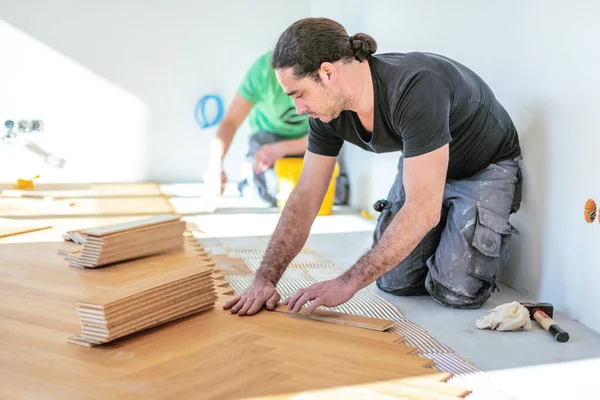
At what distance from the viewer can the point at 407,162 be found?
255 cm

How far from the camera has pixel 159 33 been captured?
23.5ft

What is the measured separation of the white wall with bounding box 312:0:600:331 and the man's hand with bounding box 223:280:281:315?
1295mm

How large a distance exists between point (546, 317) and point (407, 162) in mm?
914

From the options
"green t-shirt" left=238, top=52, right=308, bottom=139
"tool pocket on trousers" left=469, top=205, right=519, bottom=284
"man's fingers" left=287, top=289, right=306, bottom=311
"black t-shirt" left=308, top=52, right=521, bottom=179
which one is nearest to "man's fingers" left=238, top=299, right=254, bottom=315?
"man's fingers" left=287, top=289, right=306, bottom=311

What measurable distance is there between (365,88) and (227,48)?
15.9 ft

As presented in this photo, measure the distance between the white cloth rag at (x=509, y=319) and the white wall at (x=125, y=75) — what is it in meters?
4.82

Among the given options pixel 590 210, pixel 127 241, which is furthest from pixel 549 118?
pixel 127 241

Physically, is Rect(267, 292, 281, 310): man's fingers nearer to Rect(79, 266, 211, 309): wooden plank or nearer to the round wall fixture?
Rect(79, 266, 211, 309): wooden plank

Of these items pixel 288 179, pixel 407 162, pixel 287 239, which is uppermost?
pixel 407 162

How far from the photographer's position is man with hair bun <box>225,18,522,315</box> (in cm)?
253

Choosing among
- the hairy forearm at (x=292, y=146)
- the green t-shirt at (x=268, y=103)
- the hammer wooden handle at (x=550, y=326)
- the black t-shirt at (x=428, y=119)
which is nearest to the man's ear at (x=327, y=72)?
the black t-shirt at (x=428, y=119)

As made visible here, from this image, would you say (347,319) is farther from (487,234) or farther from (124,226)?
(124,226)

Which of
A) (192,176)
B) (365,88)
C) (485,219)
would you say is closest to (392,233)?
(365,88)

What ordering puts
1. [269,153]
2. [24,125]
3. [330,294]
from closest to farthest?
[330,294], [269,153], [24,125]
